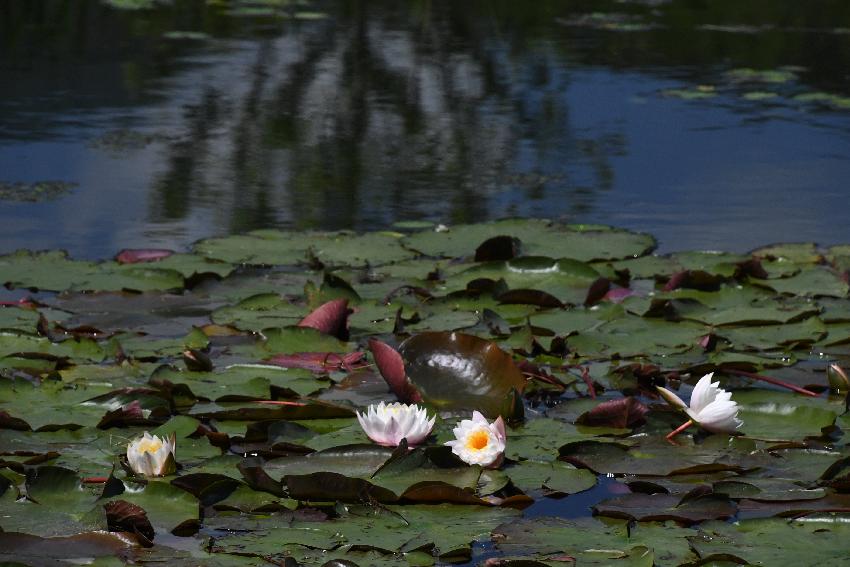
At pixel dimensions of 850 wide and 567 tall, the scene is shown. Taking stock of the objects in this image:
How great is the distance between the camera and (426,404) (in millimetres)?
2475

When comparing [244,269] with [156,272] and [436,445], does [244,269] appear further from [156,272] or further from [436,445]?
[436,445]

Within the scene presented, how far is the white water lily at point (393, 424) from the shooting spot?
7.20 feet

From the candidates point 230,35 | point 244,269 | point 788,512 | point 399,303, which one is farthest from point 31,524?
point 230,35

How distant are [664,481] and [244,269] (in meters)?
1.63

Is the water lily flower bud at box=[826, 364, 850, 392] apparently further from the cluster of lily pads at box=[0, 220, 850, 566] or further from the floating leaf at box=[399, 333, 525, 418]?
the floating leaf at box=[399, 333, 525, 418]

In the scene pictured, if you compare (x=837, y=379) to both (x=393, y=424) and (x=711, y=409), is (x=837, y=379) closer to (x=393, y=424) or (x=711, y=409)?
(x=711, y=409)

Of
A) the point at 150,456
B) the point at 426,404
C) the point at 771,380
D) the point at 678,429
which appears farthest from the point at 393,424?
the point at 771,380

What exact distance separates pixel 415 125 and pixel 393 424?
3995mm

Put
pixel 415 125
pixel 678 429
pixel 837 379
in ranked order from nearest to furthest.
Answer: pixel 678 429
pixel 837 379
pixel 415 125

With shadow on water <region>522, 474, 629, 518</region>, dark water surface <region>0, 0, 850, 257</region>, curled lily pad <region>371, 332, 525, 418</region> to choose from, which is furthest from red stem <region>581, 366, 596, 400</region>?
dark water surface <region>0, 0, 850, 257</region>

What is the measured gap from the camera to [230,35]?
9281 mm

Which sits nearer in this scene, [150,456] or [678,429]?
[150,456]

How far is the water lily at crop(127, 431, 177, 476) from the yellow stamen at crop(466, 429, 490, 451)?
1.56 ft

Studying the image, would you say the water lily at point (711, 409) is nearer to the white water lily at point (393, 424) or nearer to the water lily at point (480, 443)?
the water lily at point (480, 443)
